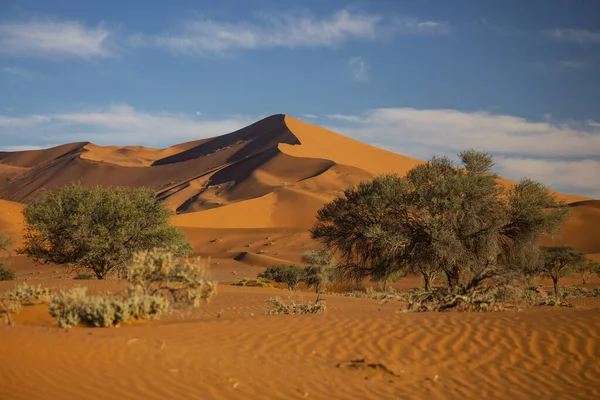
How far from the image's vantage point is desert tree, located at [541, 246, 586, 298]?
32.0 metres

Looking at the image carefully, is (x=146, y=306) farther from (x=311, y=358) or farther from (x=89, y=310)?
(x=311, y=358)

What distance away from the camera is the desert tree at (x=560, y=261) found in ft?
105

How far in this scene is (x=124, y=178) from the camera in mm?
94875

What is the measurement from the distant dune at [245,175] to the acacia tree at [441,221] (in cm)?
2083

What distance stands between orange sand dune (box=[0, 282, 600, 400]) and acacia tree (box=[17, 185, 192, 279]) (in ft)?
43.2

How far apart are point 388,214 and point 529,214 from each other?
4880 mm

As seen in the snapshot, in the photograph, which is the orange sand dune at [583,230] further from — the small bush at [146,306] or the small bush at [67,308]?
the small bush at [67,308]

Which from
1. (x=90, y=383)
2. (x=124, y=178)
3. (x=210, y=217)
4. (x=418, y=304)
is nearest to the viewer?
(x=90, y=383)

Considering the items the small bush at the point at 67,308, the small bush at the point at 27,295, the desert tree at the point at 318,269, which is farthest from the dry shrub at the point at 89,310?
the desert tree at the point at 318,269

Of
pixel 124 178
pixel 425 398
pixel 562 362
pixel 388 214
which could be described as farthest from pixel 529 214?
pixel 124 178

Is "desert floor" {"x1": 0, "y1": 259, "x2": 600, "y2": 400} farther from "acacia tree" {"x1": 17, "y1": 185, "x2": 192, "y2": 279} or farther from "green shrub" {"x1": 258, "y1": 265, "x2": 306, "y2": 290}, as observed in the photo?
"green shrub" {"x1": 258, "y1": 265, "x2": 306, "y2": 290}

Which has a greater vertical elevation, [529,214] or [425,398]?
[529,214]

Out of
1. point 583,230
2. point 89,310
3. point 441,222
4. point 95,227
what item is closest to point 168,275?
point 89,310

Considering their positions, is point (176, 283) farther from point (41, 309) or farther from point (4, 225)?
point (4, 225)
